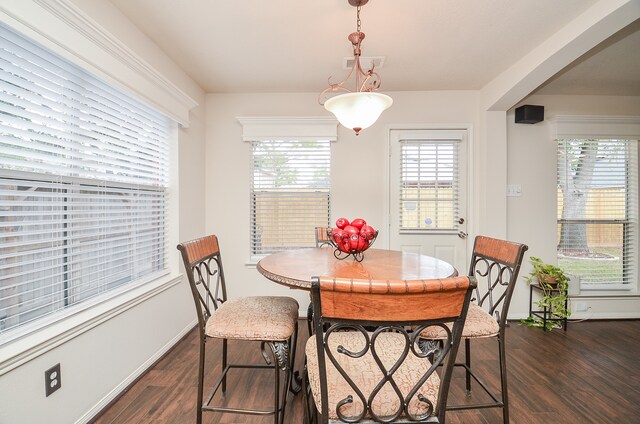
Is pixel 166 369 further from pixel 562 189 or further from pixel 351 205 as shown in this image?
pixel 562 189

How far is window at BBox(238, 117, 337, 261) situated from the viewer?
3.07 m

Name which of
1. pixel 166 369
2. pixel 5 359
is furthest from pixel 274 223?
pixel 5 359

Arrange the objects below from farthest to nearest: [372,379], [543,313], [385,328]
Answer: [543,313]
[372,379]
[385,328]

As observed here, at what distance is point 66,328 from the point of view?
4.63ft

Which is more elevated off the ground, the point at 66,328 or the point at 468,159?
the point at 468,159

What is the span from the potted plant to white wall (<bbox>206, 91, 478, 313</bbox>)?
1.52m

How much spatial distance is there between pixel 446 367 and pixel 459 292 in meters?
0.26

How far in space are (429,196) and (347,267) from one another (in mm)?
1958

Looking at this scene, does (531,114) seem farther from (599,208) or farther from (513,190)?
(599,208)

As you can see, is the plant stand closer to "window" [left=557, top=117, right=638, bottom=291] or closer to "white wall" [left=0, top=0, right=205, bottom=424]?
"window" [left=557, top=117, right=638, bottom=291]

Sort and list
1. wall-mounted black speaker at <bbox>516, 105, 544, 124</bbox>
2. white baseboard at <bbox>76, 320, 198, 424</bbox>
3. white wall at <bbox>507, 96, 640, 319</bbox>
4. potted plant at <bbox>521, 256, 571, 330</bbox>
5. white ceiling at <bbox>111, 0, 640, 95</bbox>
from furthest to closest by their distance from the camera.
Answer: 1. white wall at <bbox>507, 96, 640, 319</bbox>
2. wall-mounted black speaker at <bbox>516, 105, 544, 124</bbox>
3. potted plant at <bbox>521, 256, 571, 330</bbox>
4. white ceiling at <bbox>111, 0, 640, 95</bbox>
5. white baseboard at <bbox>76, 320, 198, 424</bbox>

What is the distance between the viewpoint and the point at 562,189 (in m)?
3.04

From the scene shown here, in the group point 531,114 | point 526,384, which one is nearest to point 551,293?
point 526,384

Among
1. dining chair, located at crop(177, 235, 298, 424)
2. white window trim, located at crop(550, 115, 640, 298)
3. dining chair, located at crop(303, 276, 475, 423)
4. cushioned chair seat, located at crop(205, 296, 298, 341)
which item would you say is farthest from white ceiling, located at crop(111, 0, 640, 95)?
cushioned chair seat, located at crop(205, 296, 298, 341)
